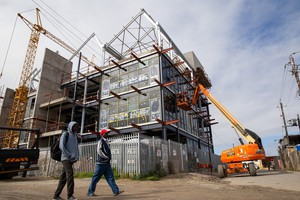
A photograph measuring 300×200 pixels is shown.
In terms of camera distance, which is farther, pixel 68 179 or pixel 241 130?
pixel 241 130

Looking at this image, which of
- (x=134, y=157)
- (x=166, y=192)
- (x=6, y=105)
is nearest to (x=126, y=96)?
(x=134, y=157)

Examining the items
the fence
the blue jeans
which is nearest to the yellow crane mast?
the fence

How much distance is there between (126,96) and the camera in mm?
20844

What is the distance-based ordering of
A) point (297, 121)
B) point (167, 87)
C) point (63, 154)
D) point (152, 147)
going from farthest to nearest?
point (297, 121) < point (167, 87) < point (152, 147) < point (63, 154)

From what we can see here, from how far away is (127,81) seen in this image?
21.5 meters

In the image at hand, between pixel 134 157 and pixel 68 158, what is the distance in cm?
686

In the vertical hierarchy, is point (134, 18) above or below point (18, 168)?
above

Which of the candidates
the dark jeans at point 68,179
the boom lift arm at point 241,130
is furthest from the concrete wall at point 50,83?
the dark jeans at point 68,179

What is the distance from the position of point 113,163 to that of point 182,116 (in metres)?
12.4

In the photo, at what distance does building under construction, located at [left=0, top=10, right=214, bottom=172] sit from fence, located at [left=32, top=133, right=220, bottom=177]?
3.49m

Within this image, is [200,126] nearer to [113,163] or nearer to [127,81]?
[127,81]

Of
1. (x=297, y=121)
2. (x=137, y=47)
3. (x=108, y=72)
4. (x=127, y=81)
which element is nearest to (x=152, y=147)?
(x=127, y=81)

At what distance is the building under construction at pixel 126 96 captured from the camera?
768 inches

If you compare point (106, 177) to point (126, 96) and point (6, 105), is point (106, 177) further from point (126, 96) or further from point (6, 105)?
point (6, 105)
